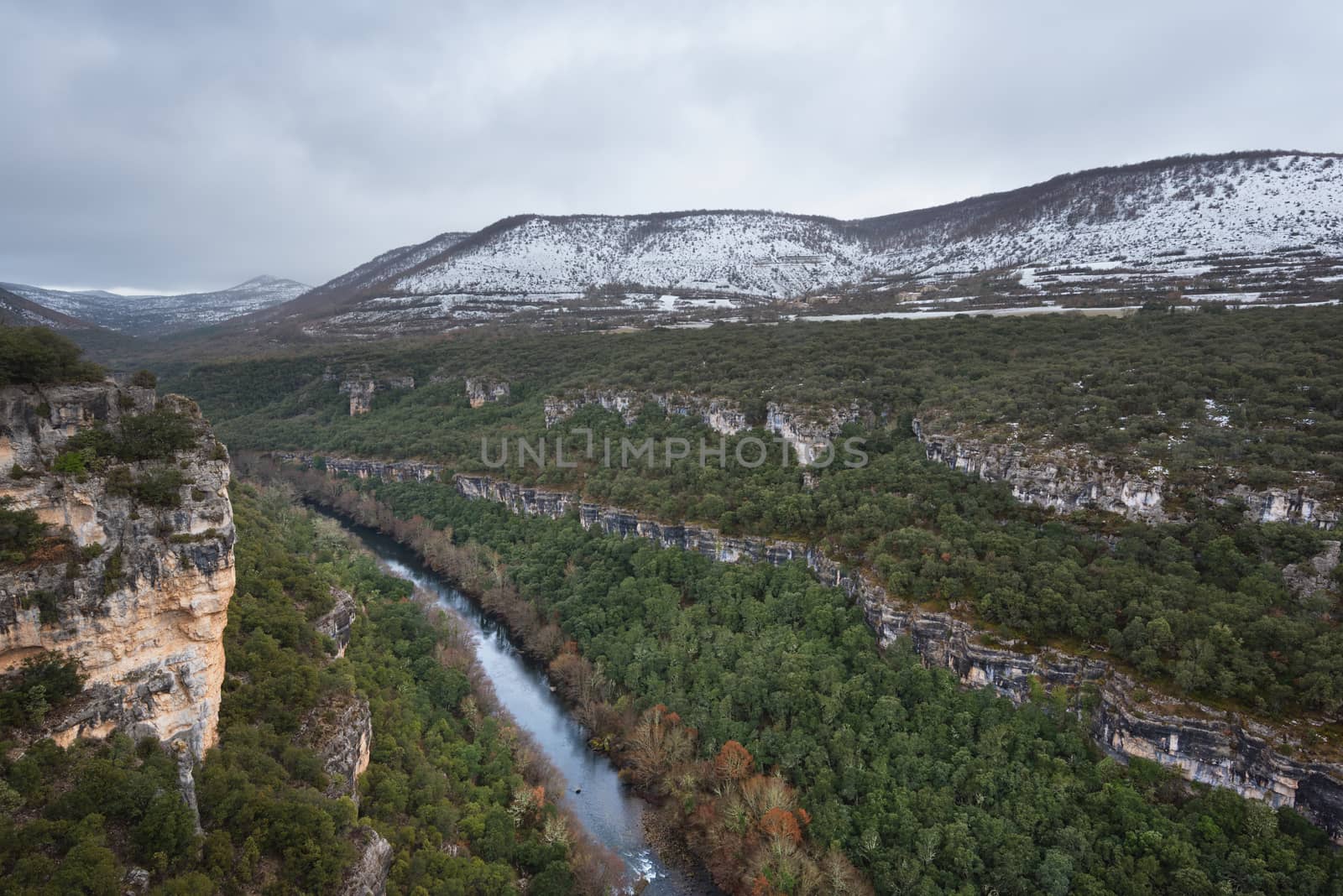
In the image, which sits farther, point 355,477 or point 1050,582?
point 355,477

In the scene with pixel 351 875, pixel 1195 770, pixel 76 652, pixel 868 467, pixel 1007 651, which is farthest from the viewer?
pixel 868 467

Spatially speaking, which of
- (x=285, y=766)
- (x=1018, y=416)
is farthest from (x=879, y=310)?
(x=285, y=766)

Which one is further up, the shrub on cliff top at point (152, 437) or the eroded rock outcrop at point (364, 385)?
the shrub on cliff top at point (152, 437)

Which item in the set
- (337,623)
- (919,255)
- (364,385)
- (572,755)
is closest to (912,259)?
(919,255)

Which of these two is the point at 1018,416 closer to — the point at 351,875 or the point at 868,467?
the point at 868,467

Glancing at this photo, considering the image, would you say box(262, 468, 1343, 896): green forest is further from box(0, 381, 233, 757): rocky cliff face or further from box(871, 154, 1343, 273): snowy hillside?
box(871, 154, 1343, 273): snowy hillside

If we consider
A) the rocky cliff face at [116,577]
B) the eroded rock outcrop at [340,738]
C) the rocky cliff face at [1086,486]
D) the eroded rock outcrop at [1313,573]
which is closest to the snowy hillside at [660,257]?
the rocky cliff face at [1086,486]

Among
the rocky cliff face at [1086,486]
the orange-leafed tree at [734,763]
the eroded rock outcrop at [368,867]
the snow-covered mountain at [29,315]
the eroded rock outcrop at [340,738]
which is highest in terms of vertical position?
the snow-covered mountain at [29,315]

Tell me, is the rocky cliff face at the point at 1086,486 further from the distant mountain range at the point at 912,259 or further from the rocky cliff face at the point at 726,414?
the distant mountain range at the point at 912,259
